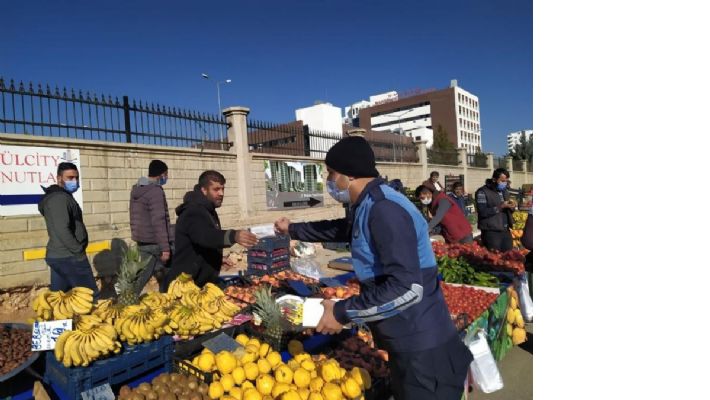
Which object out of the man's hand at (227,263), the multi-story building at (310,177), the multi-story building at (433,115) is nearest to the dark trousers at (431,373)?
the man's hand at (227,263)

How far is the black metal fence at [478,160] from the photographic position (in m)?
24.6

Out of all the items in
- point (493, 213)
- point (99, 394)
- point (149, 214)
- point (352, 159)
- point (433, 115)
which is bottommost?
point (99, 394)

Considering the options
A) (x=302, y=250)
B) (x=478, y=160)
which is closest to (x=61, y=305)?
(x=302, y=250)

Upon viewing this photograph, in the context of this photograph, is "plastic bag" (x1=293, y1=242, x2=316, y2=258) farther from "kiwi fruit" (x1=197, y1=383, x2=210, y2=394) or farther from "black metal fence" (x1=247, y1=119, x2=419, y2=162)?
"kiwi fruit" (x1=197, y1=383, x2=210, y2=394)

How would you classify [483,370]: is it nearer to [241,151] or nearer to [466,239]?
[466,239]

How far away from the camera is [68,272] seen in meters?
4.71

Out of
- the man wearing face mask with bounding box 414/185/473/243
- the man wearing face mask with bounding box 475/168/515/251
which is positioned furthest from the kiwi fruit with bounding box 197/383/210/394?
the man wearing face mask with bounding box 475/168/515/251

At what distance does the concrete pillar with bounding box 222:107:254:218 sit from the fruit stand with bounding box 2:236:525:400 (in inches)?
257

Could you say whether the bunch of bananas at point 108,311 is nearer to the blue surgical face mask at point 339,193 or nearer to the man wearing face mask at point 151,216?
the blue surgical face mask at point 339,193

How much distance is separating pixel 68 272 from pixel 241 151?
5.87 metres
